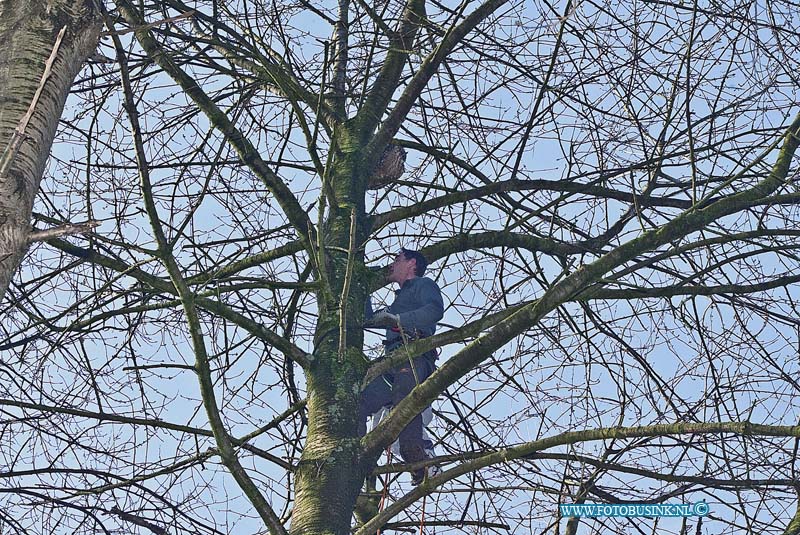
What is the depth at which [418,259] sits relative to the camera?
17.0 feet

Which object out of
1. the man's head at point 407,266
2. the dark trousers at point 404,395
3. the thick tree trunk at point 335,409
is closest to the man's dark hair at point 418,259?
the man's head at point 407,266

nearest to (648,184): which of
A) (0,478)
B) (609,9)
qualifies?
(609,9)

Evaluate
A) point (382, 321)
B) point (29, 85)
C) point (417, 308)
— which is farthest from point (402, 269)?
point (29, 85)

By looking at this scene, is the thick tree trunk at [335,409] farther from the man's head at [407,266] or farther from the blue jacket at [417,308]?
the blue jacket at [417,308]

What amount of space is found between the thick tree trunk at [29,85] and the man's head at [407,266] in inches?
100

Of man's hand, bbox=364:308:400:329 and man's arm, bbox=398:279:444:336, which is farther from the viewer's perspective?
Result: man's arm, bbox=398:279:444:336

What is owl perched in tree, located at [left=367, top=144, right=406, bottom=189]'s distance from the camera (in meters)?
5.48

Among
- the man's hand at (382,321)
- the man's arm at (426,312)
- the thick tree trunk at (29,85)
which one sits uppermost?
the man's arm at (426,312)

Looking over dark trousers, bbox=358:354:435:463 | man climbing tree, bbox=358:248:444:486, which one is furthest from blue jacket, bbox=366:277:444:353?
dark trousers, bbox=358:354:435:463

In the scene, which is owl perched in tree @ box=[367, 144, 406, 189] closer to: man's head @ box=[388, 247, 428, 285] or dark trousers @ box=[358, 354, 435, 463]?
man's head @ box=[388, 247, 428, 285]

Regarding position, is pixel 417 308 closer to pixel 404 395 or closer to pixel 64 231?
pixel 404 395

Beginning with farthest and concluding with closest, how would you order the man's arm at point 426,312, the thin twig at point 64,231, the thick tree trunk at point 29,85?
the man's arm at point 426,312
the thick tree trunk at point 29,85
the thin twig at point 64,231

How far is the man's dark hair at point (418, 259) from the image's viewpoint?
5188 mm

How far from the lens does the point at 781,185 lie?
4.51m
